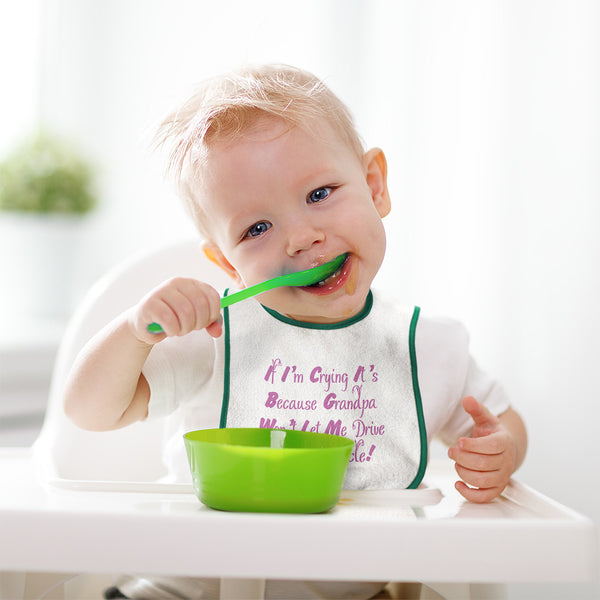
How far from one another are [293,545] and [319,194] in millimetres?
395

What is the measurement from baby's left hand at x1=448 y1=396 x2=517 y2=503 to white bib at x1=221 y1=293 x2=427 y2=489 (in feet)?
0.22

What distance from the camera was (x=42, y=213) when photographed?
197 cm

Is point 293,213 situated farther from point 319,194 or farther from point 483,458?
point 483,458

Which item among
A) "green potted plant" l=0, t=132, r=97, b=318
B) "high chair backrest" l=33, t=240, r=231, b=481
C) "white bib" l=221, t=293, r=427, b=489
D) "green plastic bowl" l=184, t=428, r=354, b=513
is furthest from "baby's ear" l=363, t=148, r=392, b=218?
"green potted plant" l=0, t=132, r=97, b=318

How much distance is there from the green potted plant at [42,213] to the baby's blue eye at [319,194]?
133 cm

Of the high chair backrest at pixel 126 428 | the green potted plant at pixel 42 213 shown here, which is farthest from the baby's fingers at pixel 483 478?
the green potted plant at pixel 42 213

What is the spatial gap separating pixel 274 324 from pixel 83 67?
1606 millimetres

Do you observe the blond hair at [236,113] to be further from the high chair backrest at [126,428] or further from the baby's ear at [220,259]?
the high chair backrest at [126,428]

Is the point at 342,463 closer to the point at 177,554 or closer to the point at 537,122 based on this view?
the point at 177,554

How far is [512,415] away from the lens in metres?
0.87

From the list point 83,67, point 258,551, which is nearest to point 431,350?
point 258,551

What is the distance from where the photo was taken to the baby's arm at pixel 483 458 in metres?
0.71

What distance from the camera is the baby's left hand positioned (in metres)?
0.70

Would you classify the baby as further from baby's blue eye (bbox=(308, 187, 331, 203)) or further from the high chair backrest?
the high chair backrest
